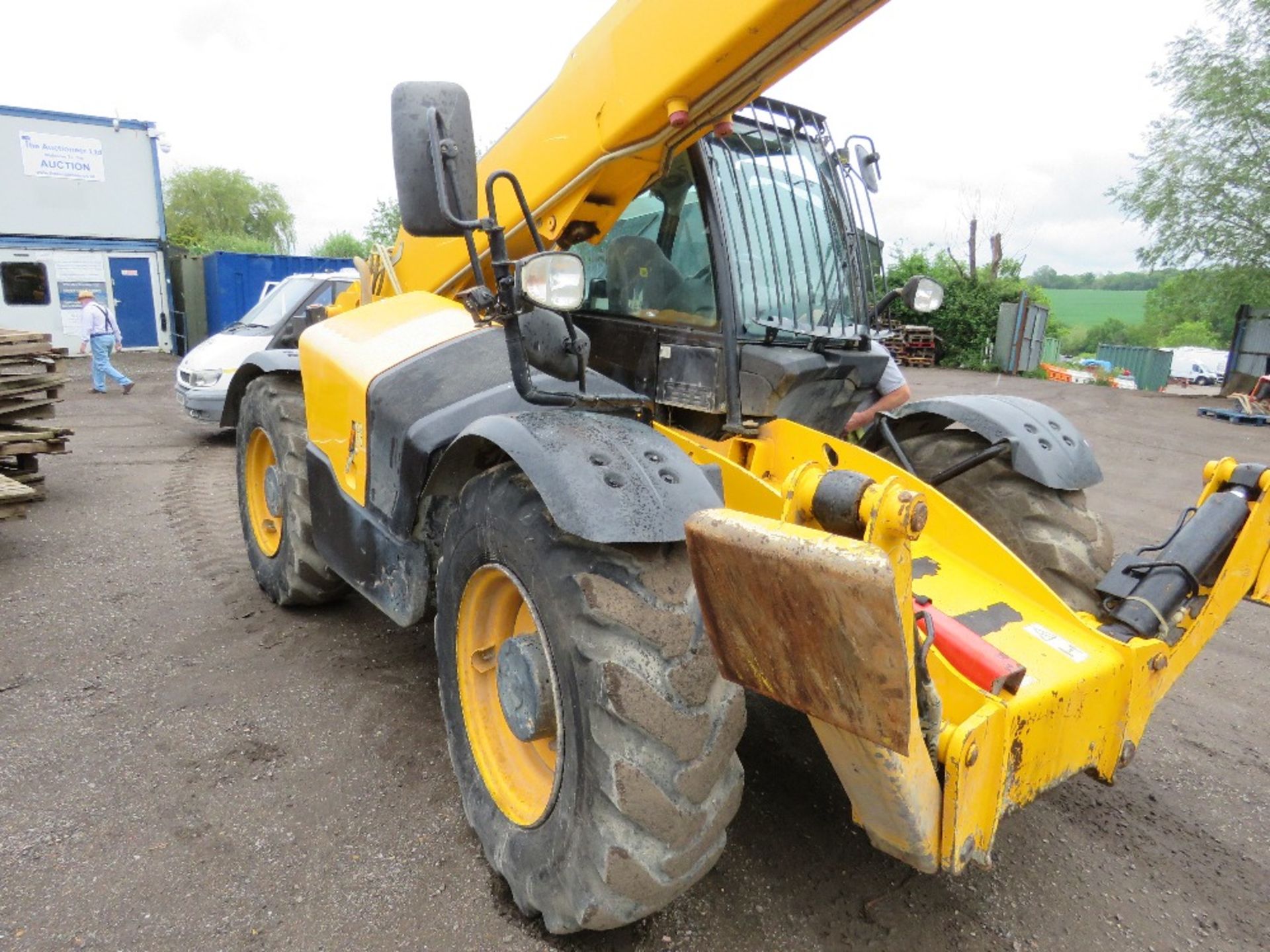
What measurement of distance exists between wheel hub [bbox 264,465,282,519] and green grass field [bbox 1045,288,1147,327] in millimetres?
73193

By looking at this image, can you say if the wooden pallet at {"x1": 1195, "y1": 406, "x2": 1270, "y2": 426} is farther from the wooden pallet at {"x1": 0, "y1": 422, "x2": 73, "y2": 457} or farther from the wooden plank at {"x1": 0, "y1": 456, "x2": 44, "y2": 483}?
the wooden plank at {"x1": 0, "y1": 456, "x2": 44, "y2": 483}

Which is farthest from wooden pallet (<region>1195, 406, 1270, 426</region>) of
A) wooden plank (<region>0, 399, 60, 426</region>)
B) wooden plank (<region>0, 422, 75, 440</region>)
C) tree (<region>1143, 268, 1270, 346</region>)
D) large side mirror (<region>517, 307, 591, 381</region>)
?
wooden plank (<region>0, 399, 60, 426</region>)

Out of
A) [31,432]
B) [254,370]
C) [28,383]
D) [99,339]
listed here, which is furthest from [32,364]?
[99,339]

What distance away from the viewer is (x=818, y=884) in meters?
2.35

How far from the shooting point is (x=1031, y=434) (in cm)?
299

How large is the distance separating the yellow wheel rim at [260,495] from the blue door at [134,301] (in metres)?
15.3

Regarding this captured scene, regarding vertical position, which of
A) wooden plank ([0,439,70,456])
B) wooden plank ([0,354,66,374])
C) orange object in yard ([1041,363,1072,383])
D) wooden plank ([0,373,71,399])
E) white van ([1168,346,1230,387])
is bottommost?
white van ([1168,346,1230,387])

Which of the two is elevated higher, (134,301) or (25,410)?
(134,301)

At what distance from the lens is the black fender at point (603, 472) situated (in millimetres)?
1871

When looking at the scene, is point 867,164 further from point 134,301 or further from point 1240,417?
point 134,301

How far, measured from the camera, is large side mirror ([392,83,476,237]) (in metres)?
2.16

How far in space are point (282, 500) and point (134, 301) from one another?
647 inches

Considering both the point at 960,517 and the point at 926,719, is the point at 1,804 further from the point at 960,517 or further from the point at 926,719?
the point at 960,517

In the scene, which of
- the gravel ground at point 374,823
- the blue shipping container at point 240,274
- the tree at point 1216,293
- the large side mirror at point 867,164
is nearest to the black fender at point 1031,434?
the large side mirror at point 867,164
